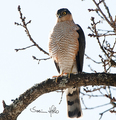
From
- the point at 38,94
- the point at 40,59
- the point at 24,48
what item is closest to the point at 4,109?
the point at 38,94

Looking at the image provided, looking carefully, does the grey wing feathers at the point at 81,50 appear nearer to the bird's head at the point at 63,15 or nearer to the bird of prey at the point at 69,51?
the bird of prey at the point at 69,51

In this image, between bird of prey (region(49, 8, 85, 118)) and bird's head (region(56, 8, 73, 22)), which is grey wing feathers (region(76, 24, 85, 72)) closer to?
bird of prey (region(49, 8, 85, 118))

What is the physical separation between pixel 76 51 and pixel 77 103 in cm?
126

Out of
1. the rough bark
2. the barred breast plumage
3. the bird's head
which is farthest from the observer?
the bird's head

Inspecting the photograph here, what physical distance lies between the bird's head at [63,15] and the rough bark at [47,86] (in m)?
2.46

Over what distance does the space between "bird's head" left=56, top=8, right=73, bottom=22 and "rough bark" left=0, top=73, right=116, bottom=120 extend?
2.46 metres

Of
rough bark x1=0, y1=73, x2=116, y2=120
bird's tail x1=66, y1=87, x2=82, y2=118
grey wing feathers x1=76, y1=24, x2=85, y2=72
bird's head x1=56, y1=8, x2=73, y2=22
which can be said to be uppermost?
bird's head x1=56, y1=8, x2=73, y2=22

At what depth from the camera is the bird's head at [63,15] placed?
6.20 m

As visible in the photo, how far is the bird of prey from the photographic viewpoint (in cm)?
547

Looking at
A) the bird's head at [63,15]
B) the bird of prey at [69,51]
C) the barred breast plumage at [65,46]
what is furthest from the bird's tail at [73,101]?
the bird's head at [63,15]

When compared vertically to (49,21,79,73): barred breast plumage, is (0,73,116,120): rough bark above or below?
below

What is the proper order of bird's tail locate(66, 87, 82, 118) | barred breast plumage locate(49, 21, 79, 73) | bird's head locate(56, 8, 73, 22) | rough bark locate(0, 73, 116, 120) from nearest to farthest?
rough bark locate(0, 73, 116, 120) → barred breast plumage locate(49, 21, 79, 73) → bird's tail locate(66, 87, 82, 118) → bird's head locate(56, 8, 73, 22)

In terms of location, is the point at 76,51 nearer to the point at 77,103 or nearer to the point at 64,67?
the point at 64,67

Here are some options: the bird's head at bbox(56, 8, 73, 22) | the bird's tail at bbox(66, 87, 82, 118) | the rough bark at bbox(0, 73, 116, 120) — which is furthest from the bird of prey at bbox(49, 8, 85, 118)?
the rough bark at bbox(0, 73, 116, 120)
